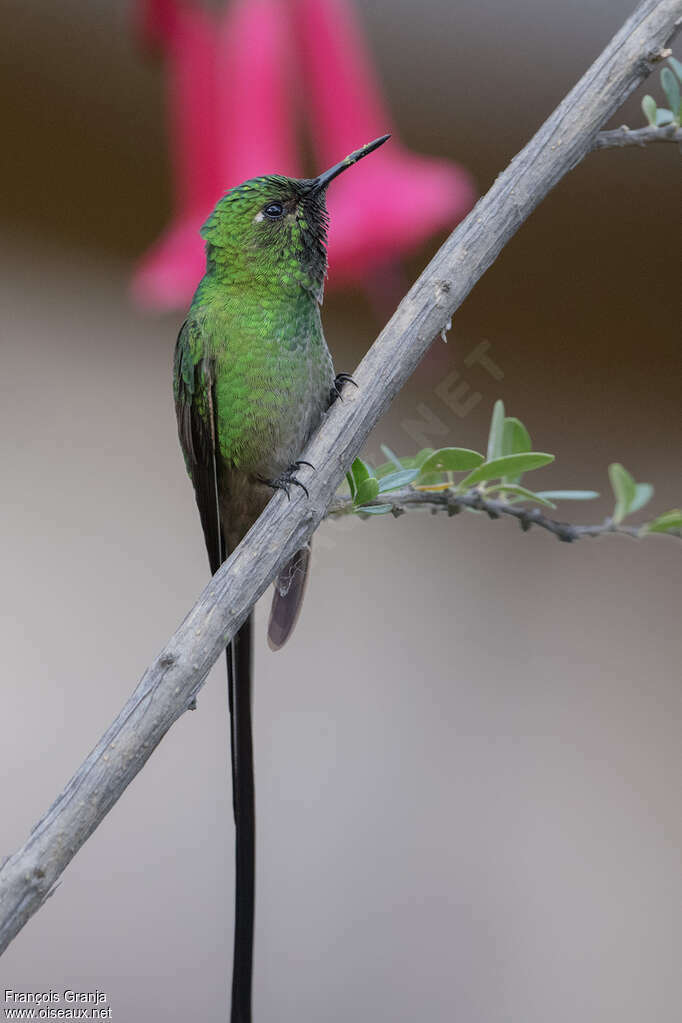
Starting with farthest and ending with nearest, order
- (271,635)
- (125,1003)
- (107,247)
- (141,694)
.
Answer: (107,247), (125,1003), (271,635), (141,694)

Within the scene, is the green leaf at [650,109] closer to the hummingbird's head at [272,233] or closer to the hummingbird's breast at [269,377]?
the hummingbird's head at [272,233]

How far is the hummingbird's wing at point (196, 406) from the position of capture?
83 cm

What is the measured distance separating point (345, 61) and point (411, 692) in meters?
1.35

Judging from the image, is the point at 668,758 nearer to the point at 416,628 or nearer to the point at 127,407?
the point at 416,628

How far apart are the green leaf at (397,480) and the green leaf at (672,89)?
24cm

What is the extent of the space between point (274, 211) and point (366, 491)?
27cm

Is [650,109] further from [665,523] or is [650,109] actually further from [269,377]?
[269,377]

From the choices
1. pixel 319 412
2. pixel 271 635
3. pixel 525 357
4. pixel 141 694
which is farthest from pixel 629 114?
pixel 141 694

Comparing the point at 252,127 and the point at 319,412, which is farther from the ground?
the point at 252,127

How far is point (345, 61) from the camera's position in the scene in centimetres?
88

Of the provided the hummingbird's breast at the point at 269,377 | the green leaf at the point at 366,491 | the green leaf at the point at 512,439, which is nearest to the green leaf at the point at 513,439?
the green leaf at the point at 512,439

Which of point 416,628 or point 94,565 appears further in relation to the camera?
point 416,628

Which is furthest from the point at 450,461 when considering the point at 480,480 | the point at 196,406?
the point at 196,406

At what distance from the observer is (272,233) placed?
768 mm
